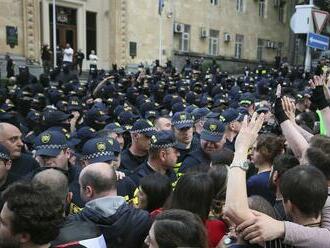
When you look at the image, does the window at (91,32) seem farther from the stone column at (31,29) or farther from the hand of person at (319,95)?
the hand of person at (319,95)

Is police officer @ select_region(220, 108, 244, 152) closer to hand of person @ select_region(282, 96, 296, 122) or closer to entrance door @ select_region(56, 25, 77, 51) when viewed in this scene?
hand of person @ select_region(282, 96, 296, 122)

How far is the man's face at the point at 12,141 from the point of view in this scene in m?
4.64

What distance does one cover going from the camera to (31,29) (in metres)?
20.0

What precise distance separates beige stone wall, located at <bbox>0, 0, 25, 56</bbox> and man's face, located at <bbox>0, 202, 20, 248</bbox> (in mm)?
18330

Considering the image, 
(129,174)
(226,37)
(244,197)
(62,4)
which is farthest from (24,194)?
(226,37)

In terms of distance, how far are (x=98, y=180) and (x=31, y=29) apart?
61.2 ft

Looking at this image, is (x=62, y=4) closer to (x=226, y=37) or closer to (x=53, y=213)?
(x=226, y=37)

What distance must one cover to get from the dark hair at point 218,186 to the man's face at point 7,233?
1.34 m

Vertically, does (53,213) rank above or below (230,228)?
above

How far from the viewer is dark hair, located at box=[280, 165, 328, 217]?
7.73 feet

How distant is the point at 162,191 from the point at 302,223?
114cm

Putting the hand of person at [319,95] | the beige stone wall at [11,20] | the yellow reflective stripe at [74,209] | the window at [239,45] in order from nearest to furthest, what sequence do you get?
the yellow reflective stripe at [74,209]
the hand of person at [319,95]
the beige stone wall at [11,20]
the window at [239,45]

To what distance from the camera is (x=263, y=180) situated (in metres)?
3.72

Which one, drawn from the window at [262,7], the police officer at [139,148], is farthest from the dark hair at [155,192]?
the window at [262,7]
